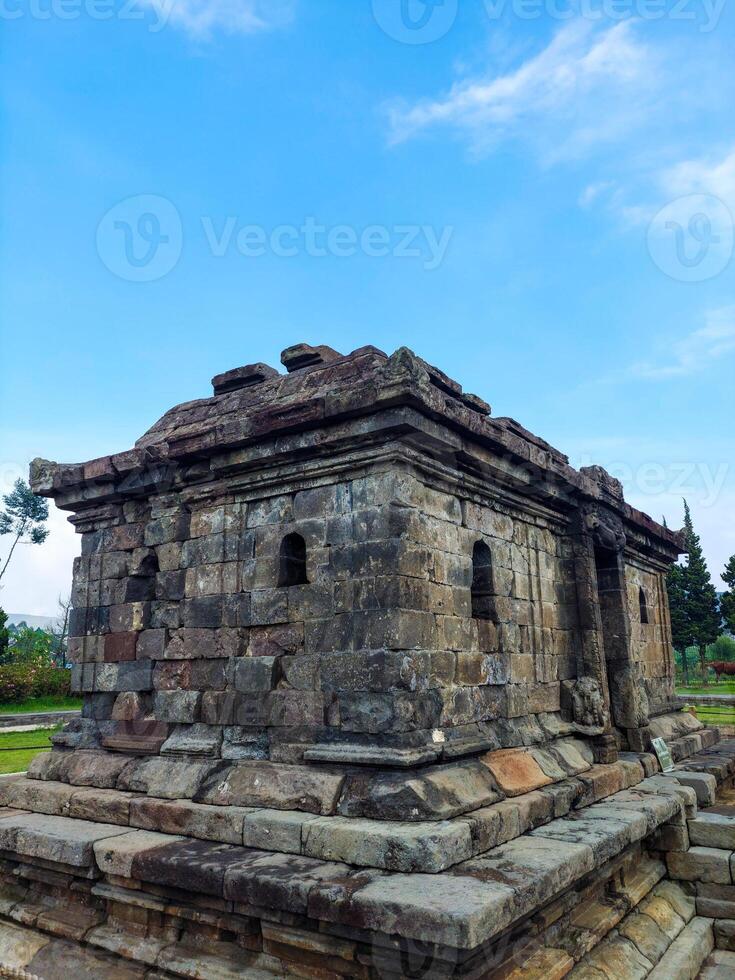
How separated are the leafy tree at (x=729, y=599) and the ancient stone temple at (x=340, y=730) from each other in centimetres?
3221

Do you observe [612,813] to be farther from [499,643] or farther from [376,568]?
[376,568]

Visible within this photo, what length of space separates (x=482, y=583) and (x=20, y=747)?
12662 millimetres

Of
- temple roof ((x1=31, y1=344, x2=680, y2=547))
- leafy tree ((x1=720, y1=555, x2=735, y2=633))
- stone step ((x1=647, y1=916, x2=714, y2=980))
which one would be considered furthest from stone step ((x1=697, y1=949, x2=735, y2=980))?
leafy tree ((x1=720, y1=555, x2=735, y2=633))

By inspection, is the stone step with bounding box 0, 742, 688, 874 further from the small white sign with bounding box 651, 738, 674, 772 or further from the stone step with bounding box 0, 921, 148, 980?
the small white sign with bounding box 651, 738, 674, 772

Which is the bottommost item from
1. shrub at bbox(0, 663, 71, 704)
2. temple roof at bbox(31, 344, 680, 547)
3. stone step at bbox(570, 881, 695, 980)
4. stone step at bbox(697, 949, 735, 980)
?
stone step at bbox(697, 949, 735, 980)

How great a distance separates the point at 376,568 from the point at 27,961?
12.9 ft

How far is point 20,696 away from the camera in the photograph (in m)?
26.5

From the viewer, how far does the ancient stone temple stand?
4.49 m

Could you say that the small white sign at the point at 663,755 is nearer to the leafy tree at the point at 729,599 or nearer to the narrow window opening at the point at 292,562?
the narrow window opening at the point at 292,562

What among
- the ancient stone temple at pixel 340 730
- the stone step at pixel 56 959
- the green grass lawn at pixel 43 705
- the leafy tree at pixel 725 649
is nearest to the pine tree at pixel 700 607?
the leafy tree at pixel 725 649

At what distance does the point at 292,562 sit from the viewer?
6.20 meters

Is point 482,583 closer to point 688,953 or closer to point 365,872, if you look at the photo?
point 365,872

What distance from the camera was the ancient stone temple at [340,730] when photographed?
4492 millimetres

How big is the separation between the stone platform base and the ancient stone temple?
0.02 meters
